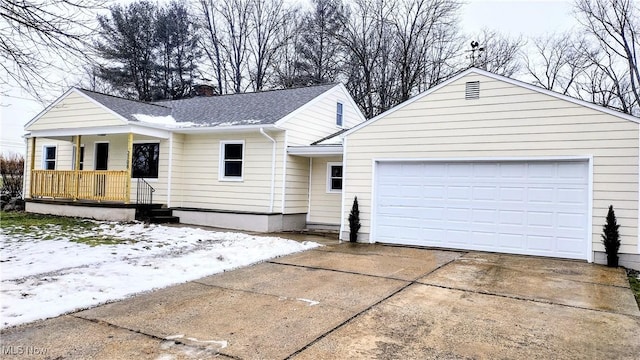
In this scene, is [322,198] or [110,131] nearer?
[110,131]

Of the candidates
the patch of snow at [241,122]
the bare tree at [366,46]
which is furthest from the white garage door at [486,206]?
the bare tree at [366,46]

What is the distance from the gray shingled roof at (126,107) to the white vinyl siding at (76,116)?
0.67 feet

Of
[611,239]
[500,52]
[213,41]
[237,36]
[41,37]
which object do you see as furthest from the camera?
[213,41]

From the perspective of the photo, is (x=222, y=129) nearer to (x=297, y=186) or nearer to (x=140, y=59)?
(x=297, y=186)

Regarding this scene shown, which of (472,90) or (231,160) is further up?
(472,90)

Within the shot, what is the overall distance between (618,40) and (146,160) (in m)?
21.5

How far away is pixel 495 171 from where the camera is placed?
8.99 metres

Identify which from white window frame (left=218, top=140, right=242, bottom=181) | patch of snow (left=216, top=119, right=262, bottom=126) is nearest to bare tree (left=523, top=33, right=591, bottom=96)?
patch of snow (left=216, top=119, right=262, bottom=126)

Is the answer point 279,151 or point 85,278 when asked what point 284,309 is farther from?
point 279,151

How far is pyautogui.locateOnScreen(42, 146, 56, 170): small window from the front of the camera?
15.8 metres

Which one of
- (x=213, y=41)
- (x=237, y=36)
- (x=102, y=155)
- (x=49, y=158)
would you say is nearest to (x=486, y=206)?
(x=102, y=155)

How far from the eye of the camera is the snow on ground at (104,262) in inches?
188

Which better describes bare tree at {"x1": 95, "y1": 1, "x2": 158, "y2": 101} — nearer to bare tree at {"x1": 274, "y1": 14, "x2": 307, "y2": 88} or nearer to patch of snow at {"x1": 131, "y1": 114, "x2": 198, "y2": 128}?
bare tree at {"x1": 274, "y1": 14, "x2": 307, "y2": 88}

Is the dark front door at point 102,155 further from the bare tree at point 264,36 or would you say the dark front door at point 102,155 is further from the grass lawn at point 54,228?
the bare tree at point 264,36
